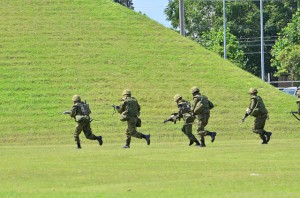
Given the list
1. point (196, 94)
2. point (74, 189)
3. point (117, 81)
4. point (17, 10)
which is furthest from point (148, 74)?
point (74, 189)

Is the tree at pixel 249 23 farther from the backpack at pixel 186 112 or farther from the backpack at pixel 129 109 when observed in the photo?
the backpack at pixel 129 109

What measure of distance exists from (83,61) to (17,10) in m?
8.66

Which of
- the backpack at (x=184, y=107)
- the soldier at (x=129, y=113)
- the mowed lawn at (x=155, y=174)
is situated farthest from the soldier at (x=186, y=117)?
the mowed lawn at (x=155, y=174)

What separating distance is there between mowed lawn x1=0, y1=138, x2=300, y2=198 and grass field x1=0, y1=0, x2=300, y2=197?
0.04 m

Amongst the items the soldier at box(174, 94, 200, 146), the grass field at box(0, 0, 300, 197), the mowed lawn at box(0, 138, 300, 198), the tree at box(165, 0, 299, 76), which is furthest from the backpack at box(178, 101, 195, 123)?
the tree at box(165, 0, 299, 76)

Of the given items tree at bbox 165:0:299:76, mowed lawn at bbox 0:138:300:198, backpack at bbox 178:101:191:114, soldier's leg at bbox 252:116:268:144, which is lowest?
soldier's leg at bbox 252:116:268:144

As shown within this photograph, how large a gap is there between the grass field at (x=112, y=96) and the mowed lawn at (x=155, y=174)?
0.04m

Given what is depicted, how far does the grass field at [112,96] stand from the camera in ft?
81.7

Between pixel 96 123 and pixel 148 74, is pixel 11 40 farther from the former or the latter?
pixel 96 123

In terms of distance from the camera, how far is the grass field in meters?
Result: 24.9

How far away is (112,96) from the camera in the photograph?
4912 centimetres

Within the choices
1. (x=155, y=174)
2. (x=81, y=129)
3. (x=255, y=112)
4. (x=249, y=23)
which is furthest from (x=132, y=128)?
(x=249, y=23)

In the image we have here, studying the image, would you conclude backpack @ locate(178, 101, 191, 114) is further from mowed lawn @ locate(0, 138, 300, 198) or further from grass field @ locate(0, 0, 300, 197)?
mowed lawn @ locate(0, 138, 300, 198)

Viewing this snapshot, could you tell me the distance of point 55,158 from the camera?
28516 mm
